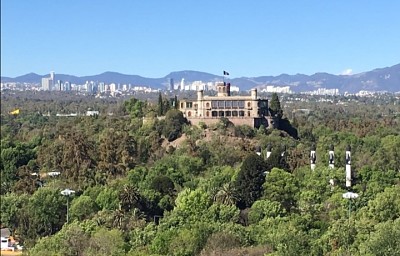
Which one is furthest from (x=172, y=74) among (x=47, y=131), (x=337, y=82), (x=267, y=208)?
(x=267, y=208)

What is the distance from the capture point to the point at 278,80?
89.4 meters

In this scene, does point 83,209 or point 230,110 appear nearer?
point 83,209

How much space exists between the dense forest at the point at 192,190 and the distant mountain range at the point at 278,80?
109ft

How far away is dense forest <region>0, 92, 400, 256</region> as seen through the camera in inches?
427

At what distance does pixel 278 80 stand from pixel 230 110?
6802cm

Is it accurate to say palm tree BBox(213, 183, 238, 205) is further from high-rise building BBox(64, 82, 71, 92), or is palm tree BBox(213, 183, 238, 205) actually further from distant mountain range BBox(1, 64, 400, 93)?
high-rise building BBox(64, 82, 71, 92)

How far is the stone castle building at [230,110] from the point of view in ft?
71.7

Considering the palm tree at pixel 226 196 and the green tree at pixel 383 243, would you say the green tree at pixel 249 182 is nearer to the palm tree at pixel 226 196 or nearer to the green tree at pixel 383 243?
the palm tree at pixel 226 196

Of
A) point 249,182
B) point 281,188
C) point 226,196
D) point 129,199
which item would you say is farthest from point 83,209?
point 281,188

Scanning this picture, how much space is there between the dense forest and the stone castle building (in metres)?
0.41

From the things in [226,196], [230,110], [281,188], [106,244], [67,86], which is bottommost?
[106,244]

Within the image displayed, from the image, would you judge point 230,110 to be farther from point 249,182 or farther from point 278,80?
point 278,80

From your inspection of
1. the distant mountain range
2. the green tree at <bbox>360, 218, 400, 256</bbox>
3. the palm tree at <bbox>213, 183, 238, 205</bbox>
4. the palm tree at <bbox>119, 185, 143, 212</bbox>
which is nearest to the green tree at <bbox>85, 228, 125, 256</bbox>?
the palm tree at <bbox>119, 185, 143, 212</bbox>

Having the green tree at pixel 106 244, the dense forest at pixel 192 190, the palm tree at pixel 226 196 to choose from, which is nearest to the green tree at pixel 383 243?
the dense forest at pixel 192 190
